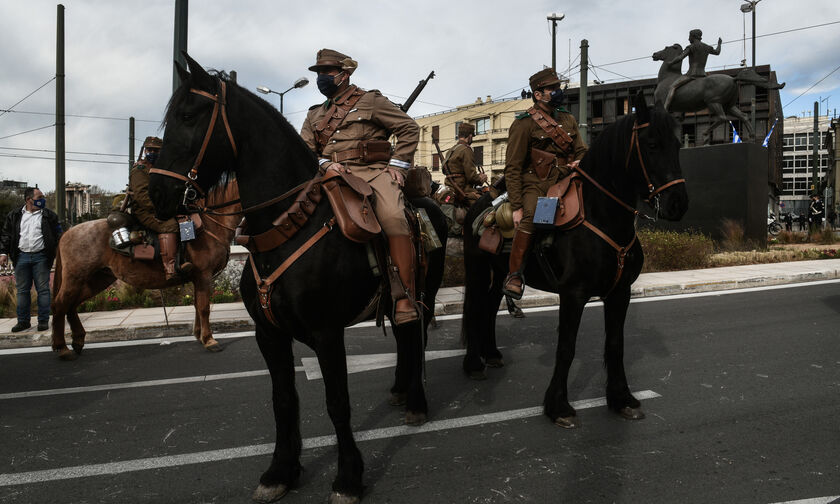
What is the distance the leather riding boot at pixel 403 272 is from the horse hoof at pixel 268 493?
1263 millimetres

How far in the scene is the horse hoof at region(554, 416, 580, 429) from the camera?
4191 mm

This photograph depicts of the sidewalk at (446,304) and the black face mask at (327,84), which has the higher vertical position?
the black face mask at (327,84)

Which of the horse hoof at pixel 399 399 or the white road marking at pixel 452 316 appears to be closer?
the horse hoof at pixel 399 399

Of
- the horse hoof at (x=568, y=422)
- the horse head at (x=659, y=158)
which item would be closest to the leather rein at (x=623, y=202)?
the horse head at (x=659, y=158)

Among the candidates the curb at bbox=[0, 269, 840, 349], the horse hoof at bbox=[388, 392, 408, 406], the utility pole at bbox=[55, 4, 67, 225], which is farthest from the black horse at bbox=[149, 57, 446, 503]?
the utility pole at bbox=[55, 4, 67, 225]

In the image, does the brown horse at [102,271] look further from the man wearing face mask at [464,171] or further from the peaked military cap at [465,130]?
the peaked military cap at [465,130]

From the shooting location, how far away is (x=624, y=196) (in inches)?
178

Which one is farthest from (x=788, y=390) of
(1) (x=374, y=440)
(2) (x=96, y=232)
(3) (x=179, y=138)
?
(2) (x=96, y=232)

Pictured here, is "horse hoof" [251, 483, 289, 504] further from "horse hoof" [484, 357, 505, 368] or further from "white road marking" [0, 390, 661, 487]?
"horse hoof" [484, 357, 505, 368]

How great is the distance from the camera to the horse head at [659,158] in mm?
4152

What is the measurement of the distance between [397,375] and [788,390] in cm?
366

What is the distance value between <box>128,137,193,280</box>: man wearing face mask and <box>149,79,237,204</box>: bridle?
415cm

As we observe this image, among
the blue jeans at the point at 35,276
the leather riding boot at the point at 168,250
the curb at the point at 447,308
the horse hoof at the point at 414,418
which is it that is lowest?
the horse hoof at the point at 414,418

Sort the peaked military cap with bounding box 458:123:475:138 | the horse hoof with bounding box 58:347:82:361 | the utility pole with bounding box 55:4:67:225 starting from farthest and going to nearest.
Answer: the utility pole with bounding box 55:4:67:225 → the peaked military cap with bounding box 458:123:475:138 → the horse hoof with bounding box 58:347:82:361
